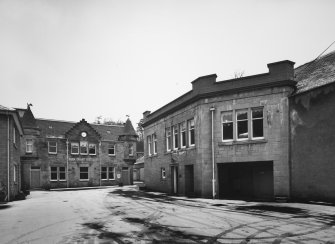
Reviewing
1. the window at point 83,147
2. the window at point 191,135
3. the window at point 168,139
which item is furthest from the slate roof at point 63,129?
the window at point 191,135

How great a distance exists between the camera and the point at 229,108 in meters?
20.5

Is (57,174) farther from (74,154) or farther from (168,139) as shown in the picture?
(168,139)

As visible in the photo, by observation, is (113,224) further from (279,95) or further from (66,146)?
(66,146)

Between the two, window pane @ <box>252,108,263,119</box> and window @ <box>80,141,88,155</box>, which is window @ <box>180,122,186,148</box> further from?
window @ <box>80,141,88,155</box>

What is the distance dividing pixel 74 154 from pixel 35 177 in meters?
5.87

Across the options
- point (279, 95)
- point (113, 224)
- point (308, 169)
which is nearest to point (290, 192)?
point (308, 169)

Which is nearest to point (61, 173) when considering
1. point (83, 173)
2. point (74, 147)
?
point (83, 173)

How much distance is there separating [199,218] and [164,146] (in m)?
16.6

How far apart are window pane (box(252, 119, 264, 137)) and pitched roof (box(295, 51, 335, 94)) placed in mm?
2866

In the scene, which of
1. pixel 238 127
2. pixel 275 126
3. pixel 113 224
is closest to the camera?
pixel 113 224

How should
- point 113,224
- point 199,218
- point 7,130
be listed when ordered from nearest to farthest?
point 113,224
point 199,218
point 7,130

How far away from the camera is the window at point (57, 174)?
4228 centimetres

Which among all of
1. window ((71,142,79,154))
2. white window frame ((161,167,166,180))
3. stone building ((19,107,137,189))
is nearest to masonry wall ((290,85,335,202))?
white window frame ((161,167,166,180))

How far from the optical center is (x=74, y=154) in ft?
145
